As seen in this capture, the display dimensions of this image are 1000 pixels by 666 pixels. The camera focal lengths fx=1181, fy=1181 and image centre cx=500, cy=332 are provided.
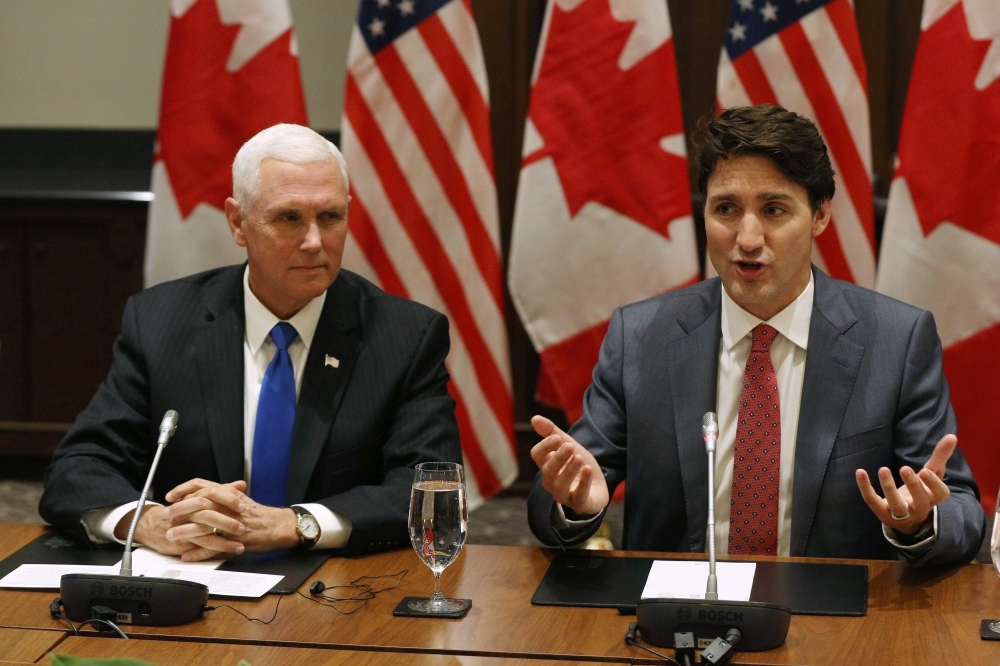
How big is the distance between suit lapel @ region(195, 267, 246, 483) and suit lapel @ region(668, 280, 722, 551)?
904 mm

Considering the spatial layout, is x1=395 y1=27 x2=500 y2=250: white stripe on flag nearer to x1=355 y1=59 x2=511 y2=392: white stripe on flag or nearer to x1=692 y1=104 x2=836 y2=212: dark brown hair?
x1=355 y1=59 x2=511 y2=392: white stripe on flag

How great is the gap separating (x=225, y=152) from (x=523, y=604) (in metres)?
2.20

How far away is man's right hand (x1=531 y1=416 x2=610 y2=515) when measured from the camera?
1969 millimetres

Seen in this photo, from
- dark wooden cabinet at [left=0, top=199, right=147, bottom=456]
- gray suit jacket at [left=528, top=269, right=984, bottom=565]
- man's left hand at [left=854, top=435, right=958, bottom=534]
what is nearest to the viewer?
man's left hand at [left=854, top=435, right=958, bottom=534]

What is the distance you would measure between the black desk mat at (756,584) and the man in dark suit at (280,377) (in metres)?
0.46

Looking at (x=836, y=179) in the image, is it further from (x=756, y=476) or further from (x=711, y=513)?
(x=711, y=513)

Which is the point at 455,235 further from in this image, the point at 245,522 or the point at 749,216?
the point at 245,522

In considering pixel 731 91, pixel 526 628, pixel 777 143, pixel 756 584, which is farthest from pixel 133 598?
pixel 731 91

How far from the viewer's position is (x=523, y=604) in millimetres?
1862

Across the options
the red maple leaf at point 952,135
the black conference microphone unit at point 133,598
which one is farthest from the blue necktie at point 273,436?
the red maple leaf at point 952,135

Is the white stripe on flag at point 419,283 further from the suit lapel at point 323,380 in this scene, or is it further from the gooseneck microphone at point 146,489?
the gooseneck microphone at point 146,489

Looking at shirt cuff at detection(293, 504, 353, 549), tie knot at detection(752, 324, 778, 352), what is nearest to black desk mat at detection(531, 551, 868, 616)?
shirt cuff at detection(293, 504, 353, 549)

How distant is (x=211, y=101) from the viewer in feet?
11.8

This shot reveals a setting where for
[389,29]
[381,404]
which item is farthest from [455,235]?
[381,404]
